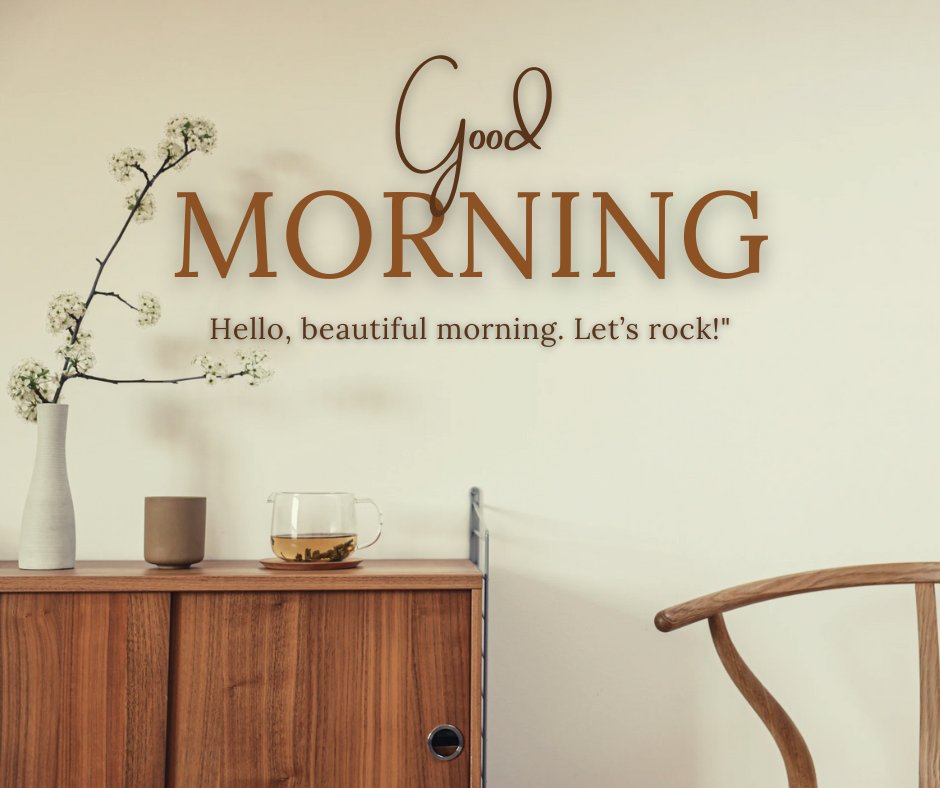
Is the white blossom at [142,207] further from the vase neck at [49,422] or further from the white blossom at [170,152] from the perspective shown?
the vase neck at [49,422]

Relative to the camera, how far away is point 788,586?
5.12 ft

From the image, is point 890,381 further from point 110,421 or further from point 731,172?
point 110,421

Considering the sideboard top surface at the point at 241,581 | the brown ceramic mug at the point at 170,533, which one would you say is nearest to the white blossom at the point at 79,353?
the brown ceramic mug at the point at 170,533

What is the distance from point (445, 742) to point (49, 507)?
0.85m

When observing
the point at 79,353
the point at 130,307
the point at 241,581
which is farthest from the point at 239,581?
the point at 130,307

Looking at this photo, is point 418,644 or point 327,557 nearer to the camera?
point 418,644

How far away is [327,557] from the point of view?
1661 mm

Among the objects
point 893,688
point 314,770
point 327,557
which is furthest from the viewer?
point 893,688

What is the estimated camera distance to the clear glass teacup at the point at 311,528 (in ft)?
5.45

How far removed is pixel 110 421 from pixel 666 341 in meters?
1.23

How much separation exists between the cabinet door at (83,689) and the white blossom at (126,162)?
35.4 inches

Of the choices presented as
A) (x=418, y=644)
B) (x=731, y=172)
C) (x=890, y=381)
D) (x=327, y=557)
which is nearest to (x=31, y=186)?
(x=327, y=557)

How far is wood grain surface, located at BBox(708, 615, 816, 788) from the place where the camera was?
1.50m

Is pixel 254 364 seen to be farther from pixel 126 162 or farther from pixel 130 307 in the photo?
pixel 126 162
